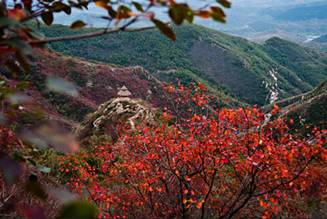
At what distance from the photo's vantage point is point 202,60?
137250 mm

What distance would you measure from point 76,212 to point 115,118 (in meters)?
18.4

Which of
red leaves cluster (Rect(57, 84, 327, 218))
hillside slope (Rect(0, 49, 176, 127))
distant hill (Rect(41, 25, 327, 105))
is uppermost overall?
red leaves cluster (Rect(57, 84, 327, 218))

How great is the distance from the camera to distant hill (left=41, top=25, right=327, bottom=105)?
11344 centimetres

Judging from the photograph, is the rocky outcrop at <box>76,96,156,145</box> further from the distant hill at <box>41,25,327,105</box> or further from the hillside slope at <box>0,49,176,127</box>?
the distant hill at <box>41,25,327,105</box>

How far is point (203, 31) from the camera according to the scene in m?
152

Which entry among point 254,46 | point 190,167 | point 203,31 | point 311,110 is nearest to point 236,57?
point 203,31

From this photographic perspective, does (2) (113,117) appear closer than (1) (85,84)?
Yes

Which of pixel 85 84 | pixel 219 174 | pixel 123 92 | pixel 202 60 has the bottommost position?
pixel 202 60

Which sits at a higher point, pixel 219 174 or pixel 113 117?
pixel 219 174

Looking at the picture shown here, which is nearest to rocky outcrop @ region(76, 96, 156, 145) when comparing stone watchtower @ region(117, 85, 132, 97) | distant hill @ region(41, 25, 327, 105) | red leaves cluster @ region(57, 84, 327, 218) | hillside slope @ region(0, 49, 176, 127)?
red leaves cluster @ region(57, 84, 327, 218)

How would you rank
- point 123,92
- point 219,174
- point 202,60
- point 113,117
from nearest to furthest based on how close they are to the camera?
point 219,174 < point 113,117 < point 123,92 < point 202,60

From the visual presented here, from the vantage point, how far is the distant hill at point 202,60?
113438mm

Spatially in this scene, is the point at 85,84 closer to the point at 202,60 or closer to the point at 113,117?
the point at 113,117

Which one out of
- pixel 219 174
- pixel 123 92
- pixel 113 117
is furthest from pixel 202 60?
pixel 219 174
